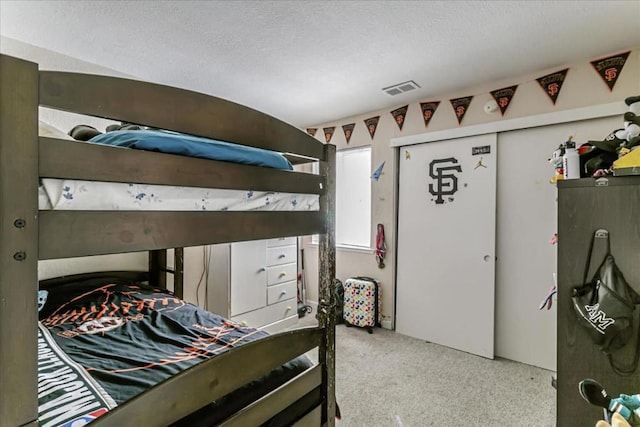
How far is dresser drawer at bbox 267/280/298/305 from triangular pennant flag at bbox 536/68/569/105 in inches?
118

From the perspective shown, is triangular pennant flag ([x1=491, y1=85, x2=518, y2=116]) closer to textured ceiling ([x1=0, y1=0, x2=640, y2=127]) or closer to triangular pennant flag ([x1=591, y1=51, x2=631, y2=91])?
textured ceiling ([x1=0, y1=0, x2=640, y2=127])

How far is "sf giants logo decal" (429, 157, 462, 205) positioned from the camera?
2908 millimetres

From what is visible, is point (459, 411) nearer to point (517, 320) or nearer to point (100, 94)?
point (517, 320)

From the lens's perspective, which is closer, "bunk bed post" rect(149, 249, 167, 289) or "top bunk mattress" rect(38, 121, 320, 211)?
"top bunk mattress" rect(38, 121, 320, 211)

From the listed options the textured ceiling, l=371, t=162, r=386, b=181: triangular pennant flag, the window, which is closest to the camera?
the textured ceiling

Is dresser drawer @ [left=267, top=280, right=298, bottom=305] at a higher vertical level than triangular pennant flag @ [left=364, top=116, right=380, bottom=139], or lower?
lower

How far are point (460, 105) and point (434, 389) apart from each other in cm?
246

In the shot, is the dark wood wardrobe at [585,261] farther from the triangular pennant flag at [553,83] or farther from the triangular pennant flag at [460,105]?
the triangular pennant flag at [460,105]

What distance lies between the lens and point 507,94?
103 inches

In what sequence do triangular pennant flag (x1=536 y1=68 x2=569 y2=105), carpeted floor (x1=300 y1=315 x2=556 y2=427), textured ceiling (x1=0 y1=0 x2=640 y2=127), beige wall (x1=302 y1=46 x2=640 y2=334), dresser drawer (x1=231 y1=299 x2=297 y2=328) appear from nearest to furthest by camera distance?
textured ceiling (x1=0 y1=0 x2=640 y2=127), carpeted floor (x1=300 y1=315 x2=556 y2=427), beige wall (x1=302 y1=46 x2=640 y2=334), triangular pennant flag (x1=536 y1=68 x2=569 y2=105), dresser drawer (x1=231 y1=299 x2=297 y2=328)

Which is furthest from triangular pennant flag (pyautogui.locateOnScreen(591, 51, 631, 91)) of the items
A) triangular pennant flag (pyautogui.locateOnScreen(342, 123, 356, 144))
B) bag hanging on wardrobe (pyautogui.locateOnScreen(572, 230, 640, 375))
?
triangular pennant flag (pyautogui.locateOnScreen(342, 123, 356, 144))

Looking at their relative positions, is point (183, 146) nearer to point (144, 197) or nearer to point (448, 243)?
point (144, 197)

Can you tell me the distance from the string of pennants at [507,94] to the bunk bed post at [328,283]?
2.15 m

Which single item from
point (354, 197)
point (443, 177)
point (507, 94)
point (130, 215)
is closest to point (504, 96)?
point (507, 94)
